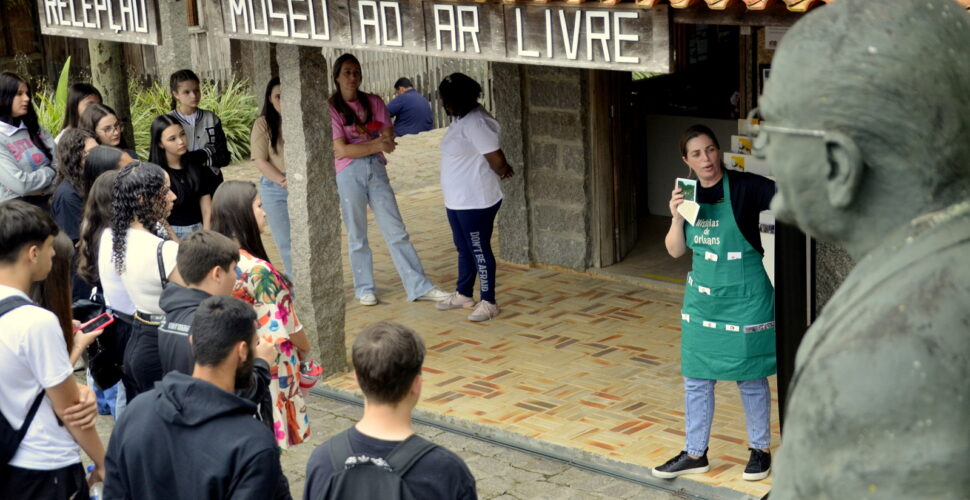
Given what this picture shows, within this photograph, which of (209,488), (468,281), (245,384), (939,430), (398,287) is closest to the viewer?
(939,430)

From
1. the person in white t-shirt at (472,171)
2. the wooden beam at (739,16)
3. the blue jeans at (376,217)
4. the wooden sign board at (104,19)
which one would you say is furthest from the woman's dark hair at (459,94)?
the wooden beam at (739,16)

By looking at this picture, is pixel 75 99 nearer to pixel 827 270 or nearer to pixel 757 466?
pixel 827 270

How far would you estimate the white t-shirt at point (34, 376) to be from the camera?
4.23 meters

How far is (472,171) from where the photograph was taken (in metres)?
9.08

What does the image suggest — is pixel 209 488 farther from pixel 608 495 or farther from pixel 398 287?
pixel 398 287

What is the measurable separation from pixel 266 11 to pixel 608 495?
3.62 metres

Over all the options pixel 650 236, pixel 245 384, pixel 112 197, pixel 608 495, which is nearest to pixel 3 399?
pixel 245 384

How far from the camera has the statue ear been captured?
5.47 feet

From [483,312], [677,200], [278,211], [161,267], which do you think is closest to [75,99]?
[278,211]

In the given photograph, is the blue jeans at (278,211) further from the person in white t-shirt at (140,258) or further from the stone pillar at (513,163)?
the person in white t-shirt at (140,258)

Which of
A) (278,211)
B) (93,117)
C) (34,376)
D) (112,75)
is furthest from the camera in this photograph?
(112,75)

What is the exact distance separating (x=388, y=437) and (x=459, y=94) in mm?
5674

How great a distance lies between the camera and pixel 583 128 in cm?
1023

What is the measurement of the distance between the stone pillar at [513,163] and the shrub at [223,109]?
739cm
